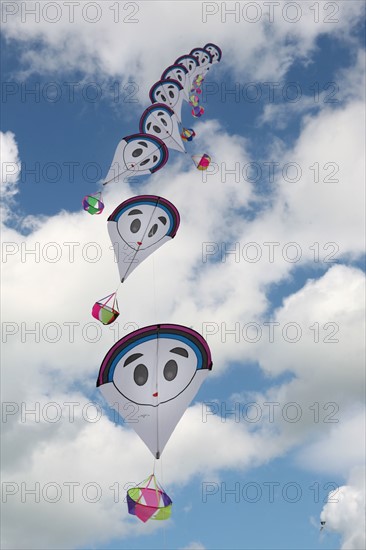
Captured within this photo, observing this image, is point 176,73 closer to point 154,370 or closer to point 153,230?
point 153,230

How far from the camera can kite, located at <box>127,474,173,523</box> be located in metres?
18.8

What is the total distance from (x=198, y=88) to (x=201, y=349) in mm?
31544

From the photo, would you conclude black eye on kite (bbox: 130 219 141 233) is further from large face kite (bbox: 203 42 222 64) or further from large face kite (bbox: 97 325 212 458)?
large face kite (bbox: 203 42 222 64)

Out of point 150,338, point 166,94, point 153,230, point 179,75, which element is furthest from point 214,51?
Answer: point 150,338

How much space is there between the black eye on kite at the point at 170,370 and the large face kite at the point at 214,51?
3488 cm

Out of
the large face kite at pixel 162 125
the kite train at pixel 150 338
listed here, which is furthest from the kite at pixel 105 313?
the large face kite at pixel 162 125

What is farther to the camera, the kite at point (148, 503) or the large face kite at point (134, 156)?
the large face kite at point (134, 156)

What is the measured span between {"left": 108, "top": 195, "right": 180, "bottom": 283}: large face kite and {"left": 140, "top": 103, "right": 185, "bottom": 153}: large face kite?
967 cm

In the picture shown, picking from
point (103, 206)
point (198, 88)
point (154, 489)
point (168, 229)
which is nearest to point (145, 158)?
point (103, 206)

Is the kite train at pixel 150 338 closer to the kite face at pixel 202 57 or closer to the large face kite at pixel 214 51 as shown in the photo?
the kite face at pixel 202 57

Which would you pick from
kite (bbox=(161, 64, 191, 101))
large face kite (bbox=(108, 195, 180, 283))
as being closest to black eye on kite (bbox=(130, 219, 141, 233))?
large face kite (bbox=(108, 195, 180, 283))

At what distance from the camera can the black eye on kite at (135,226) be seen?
28.3 m

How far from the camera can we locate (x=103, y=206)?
32.5 m

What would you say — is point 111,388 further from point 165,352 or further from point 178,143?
point 178,143
